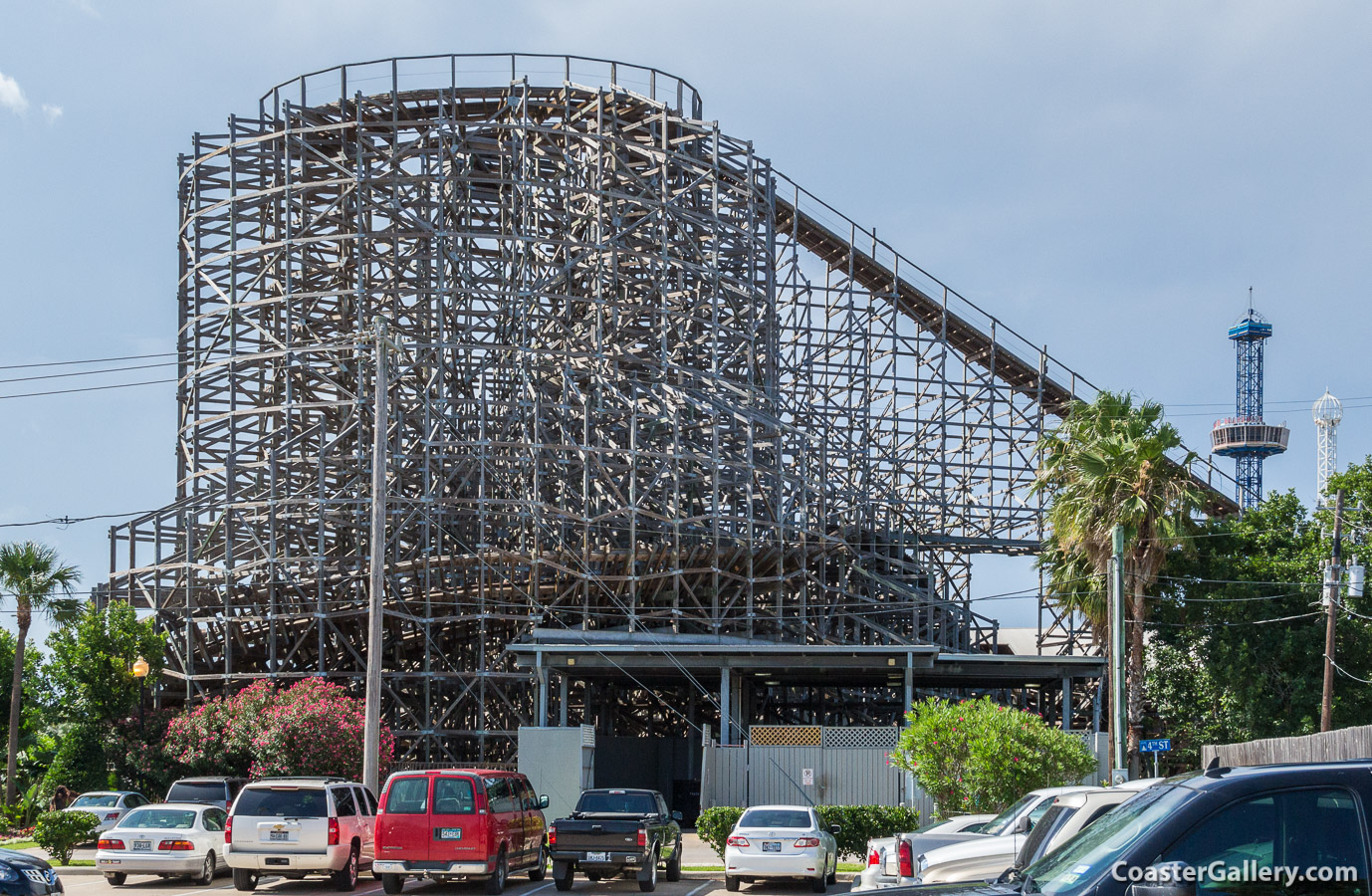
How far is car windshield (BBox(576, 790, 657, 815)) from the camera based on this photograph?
76.7ft

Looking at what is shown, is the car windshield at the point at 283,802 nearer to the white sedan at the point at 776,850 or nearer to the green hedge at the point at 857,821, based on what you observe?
the white sedan at the point at 776,850

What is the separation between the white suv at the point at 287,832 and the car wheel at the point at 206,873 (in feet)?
5.83

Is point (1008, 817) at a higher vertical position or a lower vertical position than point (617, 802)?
higher

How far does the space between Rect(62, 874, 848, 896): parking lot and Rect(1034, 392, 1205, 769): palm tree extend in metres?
13.6

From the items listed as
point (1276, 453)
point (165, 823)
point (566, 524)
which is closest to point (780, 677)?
point (566, 524)

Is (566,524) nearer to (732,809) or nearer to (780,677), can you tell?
(780,677)

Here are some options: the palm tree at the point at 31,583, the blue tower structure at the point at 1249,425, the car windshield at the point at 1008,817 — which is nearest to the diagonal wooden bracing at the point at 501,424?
the palm tree at the point at 31,583

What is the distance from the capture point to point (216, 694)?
39781 mm

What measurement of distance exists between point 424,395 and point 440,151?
6.93 meters

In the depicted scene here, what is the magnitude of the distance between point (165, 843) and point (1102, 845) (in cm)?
1945

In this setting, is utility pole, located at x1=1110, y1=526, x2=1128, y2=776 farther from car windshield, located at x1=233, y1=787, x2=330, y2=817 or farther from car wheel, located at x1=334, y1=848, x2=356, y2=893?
Answer: car windshield, located at x1=233, y1=787, x2=330, y2=817

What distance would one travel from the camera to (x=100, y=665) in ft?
121

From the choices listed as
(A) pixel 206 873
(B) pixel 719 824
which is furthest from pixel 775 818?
(A) pixel 206 873

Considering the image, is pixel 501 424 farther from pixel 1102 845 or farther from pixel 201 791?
pixel 1102 845
